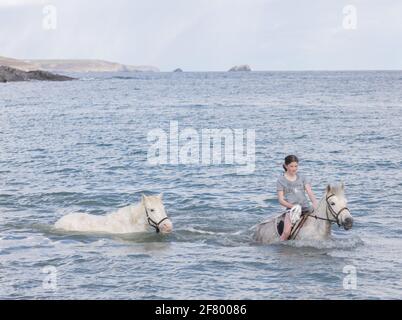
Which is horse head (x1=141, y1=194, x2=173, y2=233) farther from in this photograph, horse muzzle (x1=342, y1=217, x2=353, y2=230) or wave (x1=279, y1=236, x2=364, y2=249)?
horse muzzle (x1=342, y1=217, x2=353, y2=230)

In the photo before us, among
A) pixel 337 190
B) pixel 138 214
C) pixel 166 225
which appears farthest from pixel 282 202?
pixel 138 214

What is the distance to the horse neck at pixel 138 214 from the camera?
18.0 m

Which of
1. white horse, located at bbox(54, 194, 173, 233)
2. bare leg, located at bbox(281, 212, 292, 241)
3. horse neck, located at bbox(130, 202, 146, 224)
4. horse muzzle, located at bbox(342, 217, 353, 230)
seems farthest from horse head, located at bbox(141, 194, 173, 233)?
horse muzzle, located at bbox(342, 217, 353, 230)

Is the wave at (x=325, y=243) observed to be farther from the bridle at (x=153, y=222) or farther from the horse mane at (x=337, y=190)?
the bridle at (x=153, y=222)

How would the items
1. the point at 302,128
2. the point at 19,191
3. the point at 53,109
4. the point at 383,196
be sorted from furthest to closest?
the point at 53,109, the point at 302,128, the point at 19,191, the point at 383,196

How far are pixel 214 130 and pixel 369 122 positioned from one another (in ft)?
43.2

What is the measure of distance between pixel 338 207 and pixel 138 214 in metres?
5.42

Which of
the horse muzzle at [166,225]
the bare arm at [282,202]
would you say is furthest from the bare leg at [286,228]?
the horse muzzle at [166,225]

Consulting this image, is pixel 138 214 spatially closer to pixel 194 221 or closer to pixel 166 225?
pixel 166 225

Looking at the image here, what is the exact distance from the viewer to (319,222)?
16609 millimetres

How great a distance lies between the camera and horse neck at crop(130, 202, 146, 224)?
1802cm

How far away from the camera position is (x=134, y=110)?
254ft
